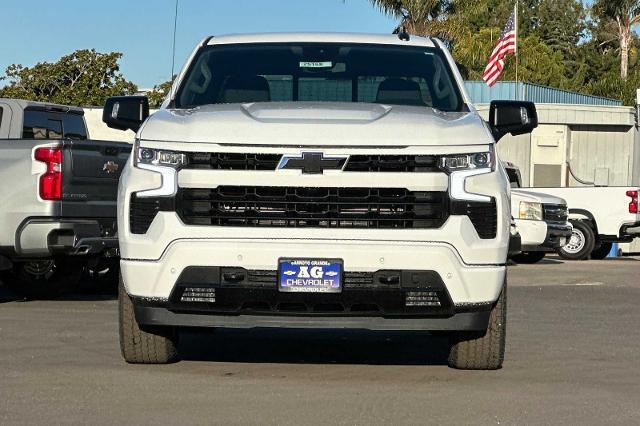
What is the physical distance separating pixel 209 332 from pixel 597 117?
30.6m

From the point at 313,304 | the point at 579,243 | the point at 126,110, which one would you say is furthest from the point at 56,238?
the point at 579,243

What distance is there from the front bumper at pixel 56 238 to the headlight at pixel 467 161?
19.7 ft

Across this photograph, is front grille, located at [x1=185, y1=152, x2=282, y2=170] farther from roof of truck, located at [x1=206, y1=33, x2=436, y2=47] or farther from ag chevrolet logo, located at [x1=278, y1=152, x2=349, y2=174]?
roof of truck, located at [x1=206, y1=33, x2=436, y2=47]

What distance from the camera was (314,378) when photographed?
8078mm

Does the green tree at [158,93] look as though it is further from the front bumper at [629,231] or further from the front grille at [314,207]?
the front grille at [314,207]

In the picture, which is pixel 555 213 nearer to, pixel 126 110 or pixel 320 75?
pixel 320 75

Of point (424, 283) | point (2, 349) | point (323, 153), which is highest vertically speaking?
point (323, 153)

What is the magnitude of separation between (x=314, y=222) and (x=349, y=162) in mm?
389

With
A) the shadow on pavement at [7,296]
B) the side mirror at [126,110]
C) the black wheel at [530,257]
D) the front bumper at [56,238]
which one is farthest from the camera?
the black wheel at [530,257]

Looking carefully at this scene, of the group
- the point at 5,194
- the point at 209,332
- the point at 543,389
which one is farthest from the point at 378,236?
the point at 5,194

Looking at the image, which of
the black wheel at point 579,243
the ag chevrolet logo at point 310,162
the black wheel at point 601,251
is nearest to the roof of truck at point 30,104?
the ag chevrolet logo at point 310,162

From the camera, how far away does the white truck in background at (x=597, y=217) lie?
2631cm

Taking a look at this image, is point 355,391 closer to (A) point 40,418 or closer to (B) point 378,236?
(B) point 378,236

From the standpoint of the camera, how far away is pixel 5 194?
501 inches
